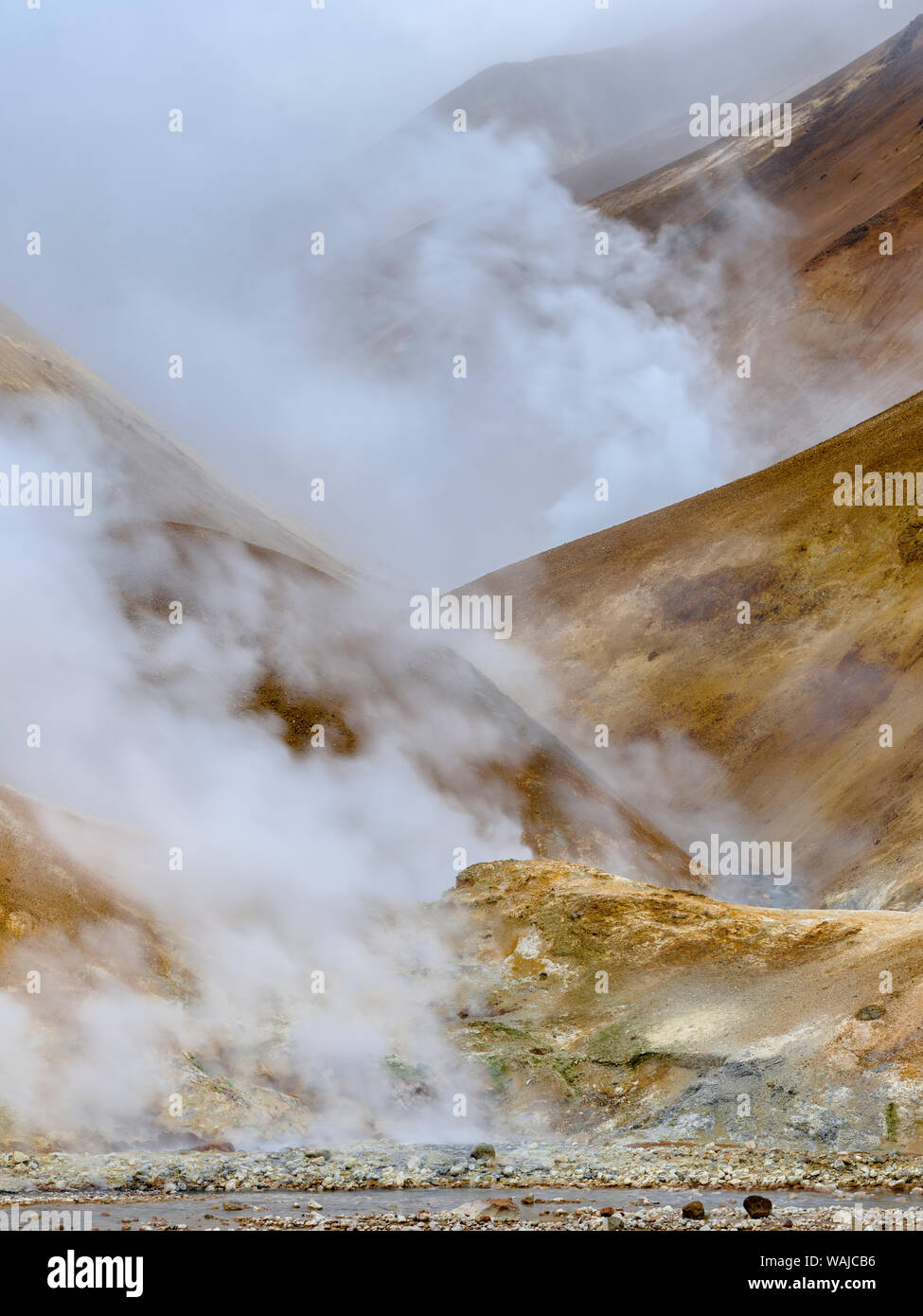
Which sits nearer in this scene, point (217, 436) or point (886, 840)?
point (886, 840)

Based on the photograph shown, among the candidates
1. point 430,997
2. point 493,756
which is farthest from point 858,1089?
point 493,756

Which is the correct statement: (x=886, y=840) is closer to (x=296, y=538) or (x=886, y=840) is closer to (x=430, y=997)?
(x=430, y=997)

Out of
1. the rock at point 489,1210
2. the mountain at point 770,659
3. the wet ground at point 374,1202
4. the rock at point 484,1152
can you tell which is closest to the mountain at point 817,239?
the mountain at point 770,659

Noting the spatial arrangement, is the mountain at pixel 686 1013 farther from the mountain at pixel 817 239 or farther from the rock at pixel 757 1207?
the mountain at pixel 817 239

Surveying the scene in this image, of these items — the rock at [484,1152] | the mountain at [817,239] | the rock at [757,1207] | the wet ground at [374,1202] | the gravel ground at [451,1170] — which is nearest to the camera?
the rock at [757,1207]

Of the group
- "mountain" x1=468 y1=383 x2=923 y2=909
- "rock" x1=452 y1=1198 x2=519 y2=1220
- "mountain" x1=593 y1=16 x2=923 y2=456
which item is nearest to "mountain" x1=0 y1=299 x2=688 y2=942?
Answer: "mountain" x1=468 y1=383 x2=923 y2=909

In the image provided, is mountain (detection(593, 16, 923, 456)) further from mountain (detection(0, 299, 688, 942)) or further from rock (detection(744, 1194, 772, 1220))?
rock (detection(744, 1194, 772, 1220))
